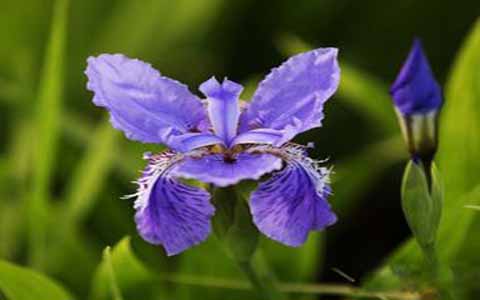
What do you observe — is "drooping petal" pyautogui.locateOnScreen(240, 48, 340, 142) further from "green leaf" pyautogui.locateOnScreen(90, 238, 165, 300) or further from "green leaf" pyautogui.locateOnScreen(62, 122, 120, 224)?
"green leaf" pyautogui.locateOnScreen(62, 122, 120, 224)

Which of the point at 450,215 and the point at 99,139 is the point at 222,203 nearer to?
the point at 450,215

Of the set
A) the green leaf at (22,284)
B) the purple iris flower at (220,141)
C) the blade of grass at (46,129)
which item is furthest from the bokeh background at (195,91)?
the purple iris flower at (220,141)

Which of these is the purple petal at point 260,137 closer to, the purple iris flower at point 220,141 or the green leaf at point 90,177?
the purple iris flower at point 220,141

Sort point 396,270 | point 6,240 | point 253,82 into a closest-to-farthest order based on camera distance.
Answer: point 396,270
point 6,240
point 253,82

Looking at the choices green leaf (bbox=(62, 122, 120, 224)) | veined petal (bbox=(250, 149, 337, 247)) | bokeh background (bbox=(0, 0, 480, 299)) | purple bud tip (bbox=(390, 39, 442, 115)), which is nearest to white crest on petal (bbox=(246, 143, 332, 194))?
veined petal (bbox=(250, 149, 337, 247))

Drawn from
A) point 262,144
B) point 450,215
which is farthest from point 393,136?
point 262,144
